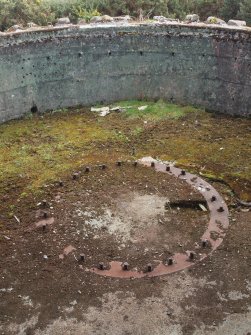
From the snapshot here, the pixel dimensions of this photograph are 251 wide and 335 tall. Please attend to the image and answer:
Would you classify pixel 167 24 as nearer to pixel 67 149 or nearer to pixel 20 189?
pixel 67 149

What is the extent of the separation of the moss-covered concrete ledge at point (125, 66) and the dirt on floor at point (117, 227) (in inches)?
33.5

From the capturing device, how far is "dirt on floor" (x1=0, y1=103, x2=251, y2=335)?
786cm

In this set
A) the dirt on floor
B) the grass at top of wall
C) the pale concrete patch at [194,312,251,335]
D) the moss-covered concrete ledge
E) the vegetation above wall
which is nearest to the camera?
the pale concrete patch at [194,312,251,335]

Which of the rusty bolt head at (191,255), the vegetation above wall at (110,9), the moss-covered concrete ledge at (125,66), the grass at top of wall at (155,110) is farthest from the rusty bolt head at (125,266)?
the vegetation above wall at (110,9)

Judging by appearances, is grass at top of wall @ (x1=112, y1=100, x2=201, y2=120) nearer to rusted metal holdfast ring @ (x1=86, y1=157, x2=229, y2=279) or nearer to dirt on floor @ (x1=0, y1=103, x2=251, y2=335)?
dirt on floor @ (x1=0, y1=103, x2=251, y2=335)

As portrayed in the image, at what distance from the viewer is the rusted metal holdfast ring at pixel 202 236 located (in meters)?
8.68

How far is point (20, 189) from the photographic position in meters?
11.0

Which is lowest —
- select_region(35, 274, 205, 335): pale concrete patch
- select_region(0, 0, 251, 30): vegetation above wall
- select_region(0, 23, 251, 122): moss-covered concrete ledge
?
select_region(35, 274, 205, 335): pale concrete patch

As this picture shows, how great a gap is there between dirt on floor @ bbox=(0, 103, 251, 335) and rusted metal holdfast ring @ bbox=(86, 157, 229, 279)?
137mm

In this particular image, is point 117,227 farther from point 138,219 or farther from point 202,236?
point 202,236

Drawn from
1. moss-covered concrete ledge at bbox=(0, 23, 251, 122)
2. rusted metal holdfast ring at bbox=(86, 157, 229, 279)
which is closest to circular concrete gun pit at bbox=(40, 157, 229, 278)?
rusted metal holdfast ring at bbox=(86, 157, 229, 279)

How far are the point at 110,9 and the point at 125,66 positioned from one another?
3.88 meters

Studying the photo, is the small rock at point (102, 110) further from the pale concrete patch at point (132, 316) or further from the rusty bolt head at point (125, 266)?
the pale concrete patch at point (132, 316)

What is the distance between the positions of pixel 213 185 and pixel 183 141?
222 cm
